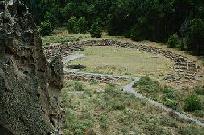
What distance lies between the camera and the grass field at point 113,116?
38.1 meters

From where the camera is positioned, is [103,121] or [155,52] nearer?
[103,121]

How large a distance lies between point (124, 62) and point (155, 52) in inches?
423

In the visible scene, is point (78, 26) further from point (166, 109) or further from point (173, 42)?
point (166, 109)

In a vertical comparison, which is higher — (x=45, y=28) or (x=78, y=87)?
(x=45, y=28)

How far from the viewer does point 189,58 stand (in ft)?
244

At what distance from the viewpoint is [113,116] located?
41.7m

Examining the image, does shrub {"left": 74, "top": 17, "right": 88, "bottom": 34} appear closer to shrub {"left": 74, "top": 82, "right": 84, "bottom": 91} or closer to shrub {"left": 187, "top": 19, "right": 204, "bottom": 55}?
shrub {"left": 187, "top": 19, "right": 204, "bottom": 55}

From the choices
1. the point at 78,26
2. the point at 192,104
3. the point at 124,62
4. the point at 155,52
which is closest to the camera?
the point at 192,104

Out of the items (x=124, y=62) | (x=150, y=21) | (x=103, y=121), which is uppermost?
(x=150, y=21)

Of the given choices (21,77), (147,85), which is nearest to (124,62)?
(147,85)

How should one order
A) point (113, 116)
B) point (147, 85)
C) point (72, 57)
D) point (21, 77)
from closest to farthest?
point (21, 77) → point (113, 116) → point (147, 85) → point (72, 57)

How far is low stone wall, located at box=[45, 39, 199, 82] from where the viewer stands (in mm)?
62119

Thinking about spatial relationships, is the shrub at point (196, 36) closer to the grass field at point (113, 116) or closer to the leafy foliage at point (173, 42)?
the leafy foliage at point (173, 42)

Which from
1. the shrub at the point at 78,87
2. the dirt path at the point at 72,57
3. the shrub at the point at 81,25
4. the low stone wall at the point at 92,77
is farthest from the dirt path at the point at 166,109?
the shrub at the point at 81,25
